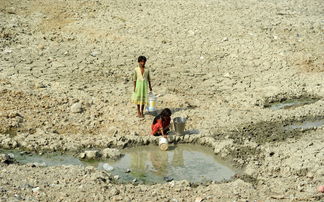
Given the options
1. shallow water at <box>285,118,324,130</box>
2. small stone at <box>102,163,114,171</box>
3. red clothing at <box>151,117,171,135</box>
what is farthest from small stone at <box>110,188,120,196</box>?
shallow water at <box>285,118,324,130</box>

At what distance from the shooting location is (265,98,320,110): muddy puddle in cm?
1030

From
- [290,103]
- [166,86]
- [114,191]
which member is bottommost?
[114,191]

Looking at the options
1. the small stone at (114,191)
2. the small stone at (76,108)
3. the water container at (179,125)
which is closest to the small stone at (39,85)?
the small stone at (76,108)

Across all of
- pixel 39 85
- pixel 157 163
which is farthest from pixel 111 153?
pixel 39 85

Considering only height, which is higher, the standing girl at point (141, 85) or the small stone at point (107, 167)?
the standing girl at point (141, 85)

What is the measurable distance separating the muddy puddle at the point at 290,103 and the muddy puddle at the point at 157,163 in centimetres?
260

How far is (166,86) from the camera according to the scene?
35.4 ft

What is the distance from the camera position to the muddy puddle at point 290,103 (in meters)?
10.3

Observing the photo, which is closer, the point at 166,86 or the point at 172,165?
the point at 172,165

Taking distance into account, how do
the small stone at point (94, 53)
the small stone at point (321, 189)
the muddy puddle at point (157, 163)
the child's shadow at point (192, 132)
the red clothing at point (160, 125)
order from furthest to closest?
1. the small stone at point (94, 53)
2. the child's shadow at point (192, 132)
3. the red clothing at point (160, 125)
4. the muddy puddle at point (157, 163)
5. the small stone at point (321, 189)

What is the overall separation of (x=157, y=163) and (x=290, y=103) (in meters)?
3.93

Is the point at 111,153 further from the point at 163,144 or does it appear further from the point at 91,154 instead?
the point at 163,144

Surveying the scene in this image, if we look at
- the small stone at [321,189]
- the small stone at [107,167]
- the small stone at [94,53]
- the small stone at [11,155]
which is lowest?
the small stone at [321,189]

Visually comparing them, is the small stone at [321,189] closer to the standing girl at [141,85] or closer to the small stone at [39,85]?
the standing girl at [141,85]
